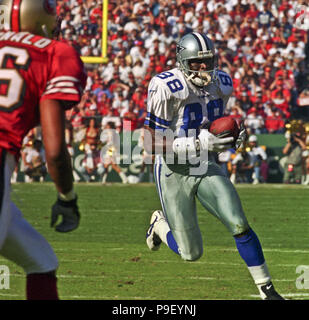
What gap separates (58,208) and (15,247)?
25cm

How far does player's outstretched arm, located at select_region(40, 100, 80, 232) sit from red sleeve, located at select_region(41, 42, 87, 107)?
1.7 inches

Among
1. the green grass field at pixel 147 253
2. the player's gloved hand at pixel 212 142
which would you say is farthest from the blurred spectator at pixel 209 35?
the player's gloved hand at pixel 212 142

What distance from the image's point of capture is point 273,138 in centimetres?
1481

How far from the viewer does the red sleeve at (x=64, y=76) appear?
3.24 meters

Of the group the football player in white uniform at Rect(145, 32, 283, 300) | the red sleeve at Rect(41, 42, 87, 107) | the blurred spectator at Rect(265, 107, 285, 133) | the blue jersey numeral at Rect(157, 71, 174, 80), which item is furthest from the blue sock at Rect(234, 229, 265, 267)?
the blurred spectator at Rect(265, 107, 285, 133)

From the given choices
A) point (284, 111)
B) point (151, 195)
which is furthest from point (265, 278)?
point (284, 111)

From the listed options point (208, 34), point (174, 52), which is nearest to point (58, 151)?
point (174, 52)

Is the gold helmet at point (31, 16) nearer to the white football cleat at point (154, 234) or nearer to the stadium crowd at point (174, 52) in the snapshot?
the white football cleat at point (154, 234)

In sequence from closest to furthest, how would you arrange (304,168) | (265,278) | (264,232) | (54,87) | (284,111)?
(54,87) < (265,278) < (264,232) < (304,168) < (284,111)

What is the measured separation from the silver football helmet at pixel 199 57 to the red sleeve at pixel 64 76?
2.35 metres

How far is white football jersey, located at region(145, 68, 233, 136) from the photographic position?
5.57 meters

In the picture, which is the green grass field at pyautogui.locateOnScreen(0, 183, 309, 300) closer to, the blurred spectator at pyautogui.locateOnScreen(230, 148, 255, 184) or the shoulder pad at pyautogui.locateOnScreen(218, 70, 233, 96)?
the shoulder pad at pyautogui.locateOnScreen(218, 70, 233, 96)

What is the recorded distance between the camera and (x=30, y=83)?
330 cm

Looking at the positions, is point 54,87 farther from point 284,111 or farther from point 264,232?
point 284,111
